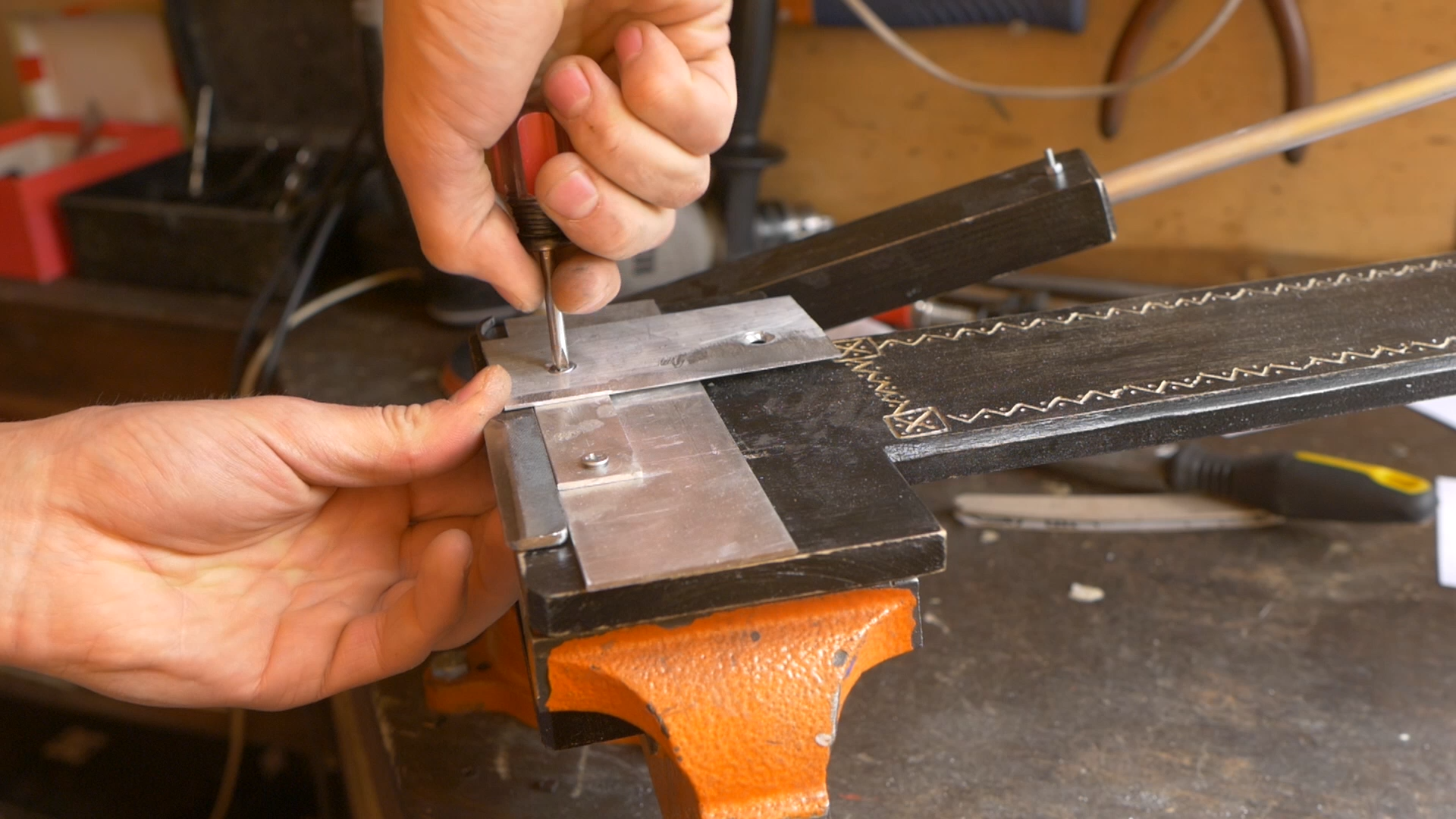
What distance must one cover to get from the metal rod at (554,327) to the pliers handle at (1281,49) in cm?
92

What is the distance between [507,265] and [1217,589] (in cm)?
64

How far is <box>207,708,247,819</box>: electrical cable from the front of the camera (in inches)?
49.0

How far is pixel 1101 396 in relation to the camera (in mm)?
640

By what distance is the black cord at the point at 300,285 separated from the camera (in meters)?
1.27

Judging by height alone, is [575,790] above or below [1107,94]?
below

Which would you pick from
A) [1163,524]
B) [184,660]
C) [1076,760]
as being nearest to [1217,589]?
[1163,524]

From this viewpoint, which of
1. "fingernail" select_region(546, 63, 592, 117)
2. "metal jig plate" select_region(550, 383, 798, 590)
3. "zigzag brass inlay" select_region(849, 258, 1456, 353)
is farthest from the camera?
"zigzag brass inlay" select_region(849, 258, 1456, 353)

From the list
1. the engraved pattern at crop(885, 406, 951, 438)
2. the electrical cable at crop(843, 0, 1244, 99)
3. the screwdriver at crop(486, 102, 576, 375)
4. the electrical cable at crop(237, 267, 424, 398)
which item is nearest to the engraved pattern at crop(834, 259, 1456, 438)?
the engraved pattern at crop(885, 406, 951, 438)

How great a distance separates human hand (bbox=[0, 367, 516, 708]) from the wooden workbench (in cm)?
10

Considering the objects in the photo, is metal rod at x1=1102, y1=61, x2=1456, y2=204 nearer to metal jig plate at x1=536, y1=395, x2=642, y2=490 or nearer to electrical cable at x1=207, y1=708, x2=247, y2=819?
metal jig plate at x1=536, y1=395, x2=642, y2=490

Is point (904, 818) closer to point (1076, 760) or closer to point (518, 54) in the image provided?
point (1076, 760)

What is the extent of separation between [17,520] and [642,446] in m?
0.38

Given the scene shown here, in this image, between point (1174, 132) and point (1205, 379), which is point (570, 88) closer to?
point (1205, 379)

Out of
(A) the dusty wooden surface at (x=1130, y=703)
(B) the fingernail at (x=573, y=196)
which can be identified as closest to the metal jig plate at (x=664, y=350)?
(B) the fingernail at (x=573, y=196)
